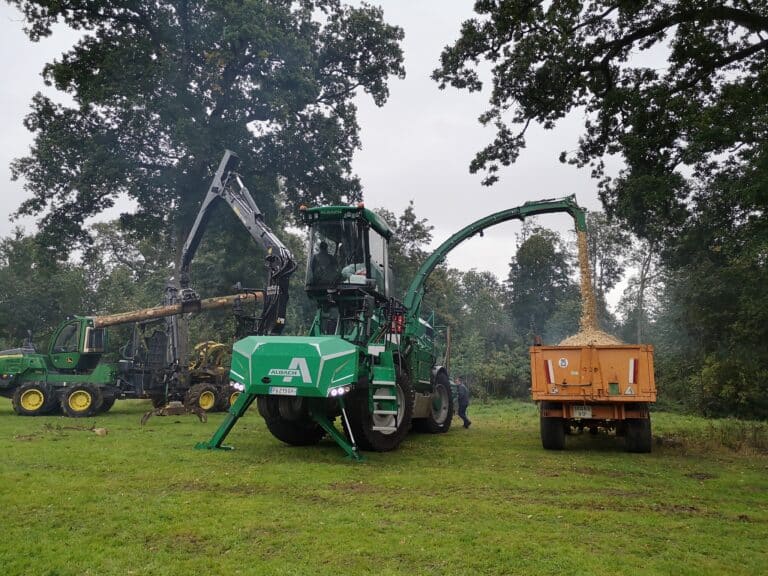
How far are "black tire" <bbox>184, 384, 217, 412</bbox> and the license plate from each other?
386 inches

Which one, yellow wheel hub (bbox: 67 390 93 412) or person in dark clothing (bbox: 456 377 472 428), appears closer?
person in dark clothing (bbox: 456 377 472 428)

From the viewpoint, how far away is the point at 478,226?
1457 centimetres

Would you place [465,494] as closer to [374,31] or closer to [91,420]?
[91,420]

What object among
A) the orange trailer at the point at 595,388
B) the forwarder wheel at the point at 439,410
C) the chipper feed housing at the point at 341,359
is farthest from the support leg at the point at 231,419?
the forwarder wheel at the point at 439,410

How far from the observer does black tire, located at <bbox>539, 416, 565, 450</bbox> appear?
10453 mm

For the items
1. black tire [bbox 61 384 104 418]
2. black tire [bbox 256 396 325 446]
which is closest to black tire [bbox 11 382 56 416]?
black tire [bbox 61 384 104 418]

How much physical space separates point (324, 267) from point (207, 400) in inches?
385

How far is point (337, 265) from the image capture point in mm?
10367

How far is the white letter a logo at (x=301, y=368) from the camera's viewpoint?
825 centimetres

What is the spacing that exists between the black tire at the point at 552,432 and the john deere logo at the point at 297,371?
4.71 meters

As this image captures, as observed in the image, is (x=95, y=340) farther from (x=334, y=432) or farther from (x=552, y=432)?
(x=552, y=432)

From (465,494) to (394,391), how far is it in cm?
281

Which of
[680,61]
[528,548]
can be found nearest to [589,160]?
[680,61]

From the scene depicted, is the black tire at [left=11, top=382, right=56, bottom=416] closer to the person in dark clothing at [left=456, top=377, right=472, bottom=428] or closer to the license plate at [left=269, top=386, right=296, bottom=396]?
the license plate at [left=269, top=386, right=296, bottom=396]
